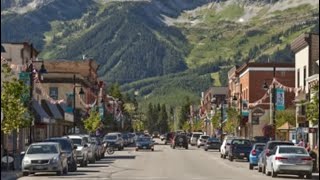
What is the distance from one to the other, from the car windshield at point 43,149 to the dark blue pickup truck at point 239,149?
966 inches

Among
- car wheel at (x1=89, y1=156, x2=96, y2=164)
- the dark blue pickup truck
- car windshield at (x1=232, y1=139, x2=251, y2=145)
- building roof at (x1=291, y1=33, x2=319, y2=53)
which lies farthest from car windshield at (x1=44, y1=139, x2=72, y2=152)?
building roof at (x1=291, y1=33, x2=319, y2=53)

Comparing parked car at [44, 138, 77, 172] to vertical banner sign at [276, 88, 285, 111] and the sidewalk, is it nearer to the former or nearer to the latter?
the sidewalk

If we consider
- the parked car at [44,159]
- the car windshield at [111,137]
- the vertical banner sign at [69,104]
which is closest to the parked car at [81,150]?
the parked car at [44,159]

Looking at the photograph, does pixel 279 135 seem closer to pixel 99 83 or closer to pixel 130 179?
pixel 130 179

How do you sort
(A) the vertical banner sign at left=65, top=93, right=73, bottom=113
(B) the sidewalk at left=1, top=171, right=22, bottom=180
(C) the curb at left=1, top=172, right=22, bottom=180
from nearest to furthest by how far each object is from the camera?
(C) the curb at left=1, top=172, right=22, bottom=180
(B) the sidewalk at left=1, top=171, right=22, bottom=180
(A) the vertical banner sign at left=65, top=93, right=73, bottom=113

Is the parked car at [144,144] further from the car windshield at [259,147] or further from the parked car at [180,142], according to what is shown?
the car windshield at [259,147]

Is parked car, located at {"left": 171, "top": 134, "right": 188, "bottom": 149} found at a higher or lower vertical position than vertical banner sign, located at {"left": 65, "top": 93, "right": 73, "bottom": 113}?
lower

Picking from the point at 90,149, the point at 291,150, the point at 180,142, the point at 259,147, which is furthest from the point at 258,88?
the point at 291,150

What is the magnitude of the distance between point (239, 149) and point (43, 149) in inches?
990

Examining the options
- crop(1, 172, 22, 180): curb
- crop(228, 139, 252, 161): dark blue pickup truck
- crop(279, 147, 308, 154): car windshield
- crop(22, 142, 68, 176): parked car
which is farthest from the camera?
crop(228, 139, 252, 161): dark blue pickup truck

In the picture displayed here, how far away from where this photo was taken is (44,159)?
1519 inches

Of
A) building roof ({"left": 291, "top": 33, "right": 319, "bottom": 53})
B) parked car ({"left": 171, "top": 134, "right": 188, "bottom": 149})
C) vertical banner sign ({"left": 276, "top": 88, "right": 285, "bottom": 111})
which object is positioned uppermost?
building roof ({"left": 291, "top": 33, "right": 319, "bottom": 53})

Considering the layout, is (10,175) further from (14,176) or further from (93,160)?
(93,160)

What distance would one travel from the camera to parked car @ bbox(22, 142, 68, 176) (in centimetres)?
3859
